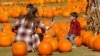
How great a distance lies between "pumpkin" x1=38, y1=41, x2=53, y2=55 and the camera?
10.6m

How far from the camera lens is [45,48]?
10.6 m

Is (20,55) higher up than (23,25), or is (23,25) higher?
(23,25)

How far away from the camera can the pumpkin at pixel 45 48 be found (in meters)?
10.6

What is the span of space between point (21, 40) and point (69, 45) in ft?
4.97

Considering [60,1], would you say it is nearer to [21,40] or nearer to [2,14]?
[2,14]

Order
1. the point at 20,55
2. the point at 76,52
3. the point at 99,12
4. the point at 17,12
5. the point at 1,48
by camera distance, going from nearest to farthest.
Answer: the point at 20,55 < the point at 76,52 < the point at 1,48 < the point at 99,12 < the point at 17,12

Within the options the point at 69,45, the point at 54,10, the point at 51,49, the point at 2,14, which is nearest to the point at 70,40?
the point at 69,45

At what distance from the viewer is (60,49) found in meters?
11.4

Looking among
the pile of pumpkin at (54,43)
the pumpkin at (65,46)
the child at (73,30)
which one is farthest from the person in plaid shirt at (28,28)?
the child at (73,30)

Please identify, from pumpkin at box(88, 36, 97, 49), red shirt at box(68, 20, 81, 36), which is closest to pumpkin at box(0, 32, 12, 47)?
red shirt at box(68, 20, 81, 36)

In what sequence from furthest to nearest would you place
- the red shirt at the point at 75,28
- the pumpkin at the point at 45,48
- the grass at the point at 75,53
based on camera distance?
1. the red shirt at the point at 75,28
2. the grass at the point at 75,53
3. the pumpkin at the point at 45,48

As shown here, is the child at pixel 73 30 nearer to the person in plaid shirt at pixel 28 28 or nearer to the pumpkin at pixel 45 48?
the person in plaid shirt at pixel 28 28

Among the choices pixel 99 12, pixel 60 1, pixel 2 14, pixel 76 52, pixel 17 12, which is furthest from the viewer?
pixel 60 1

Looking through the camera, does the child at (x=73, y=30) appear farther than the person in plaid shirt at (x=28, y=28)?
Yes
